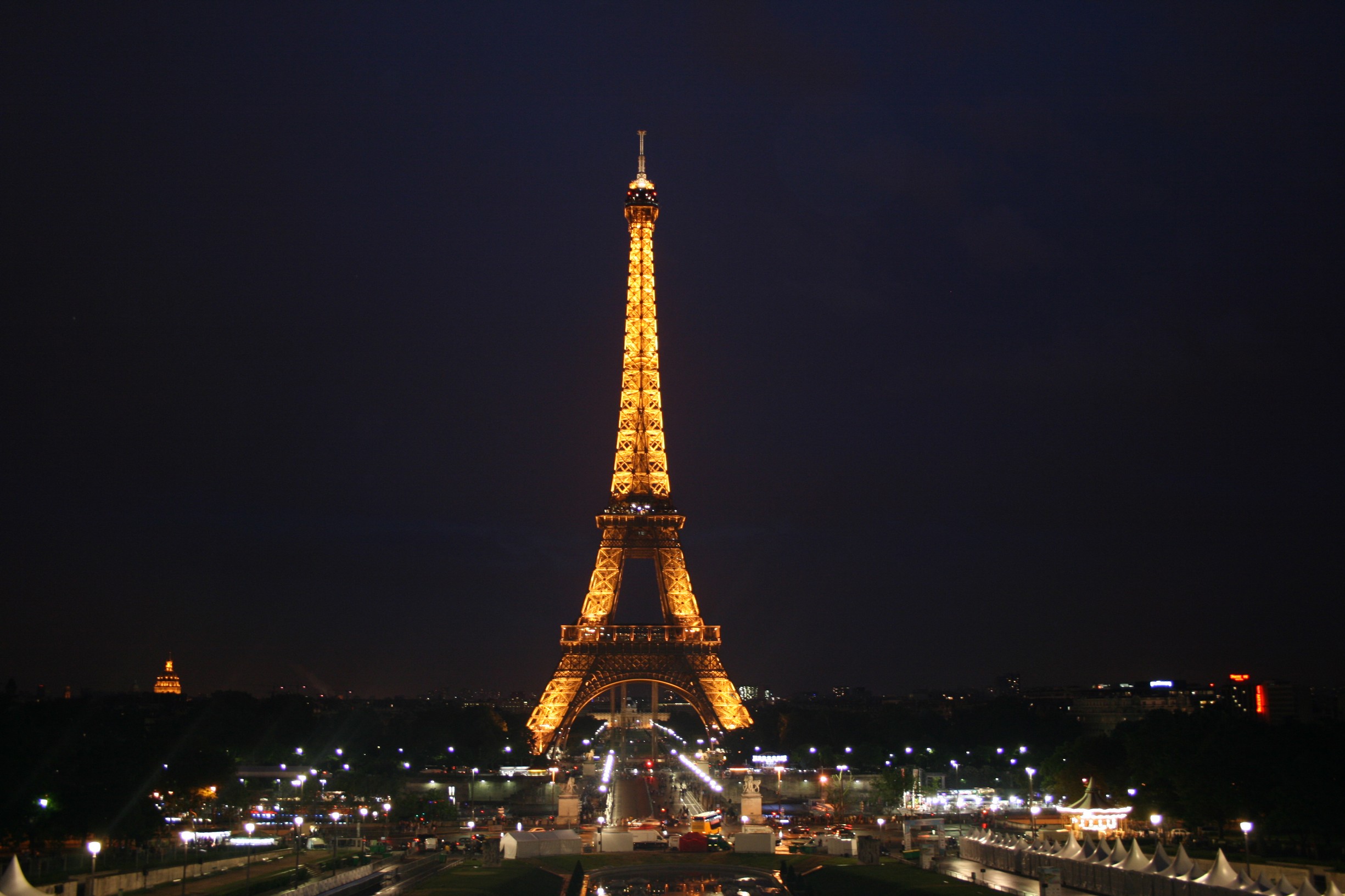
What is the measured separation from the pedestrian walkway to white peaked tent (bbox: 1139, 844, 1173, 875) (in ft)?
7.67

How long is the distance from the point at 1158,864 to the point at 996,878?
262 inches

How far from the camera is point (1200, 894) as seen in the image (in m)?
33.5

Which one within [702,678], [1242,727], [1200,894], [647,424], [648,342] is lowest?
[1200,894]

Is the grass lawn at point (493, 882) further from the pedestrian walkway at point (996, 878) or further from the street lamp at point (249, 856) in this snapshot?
the pedestrian walkway at point (996, 878)

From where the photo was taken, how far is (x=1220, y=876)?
110 feet

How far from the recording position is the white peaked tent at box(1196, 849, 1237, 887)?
108ft

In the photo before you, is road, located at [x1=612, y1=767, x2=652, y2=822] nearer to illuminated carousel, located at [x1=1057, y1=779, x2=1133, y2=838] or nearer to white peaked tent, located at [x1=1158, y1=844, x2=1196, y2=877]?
illuminated carousel, located at [x1=1057, y1=779, x2=1133, y2=838]

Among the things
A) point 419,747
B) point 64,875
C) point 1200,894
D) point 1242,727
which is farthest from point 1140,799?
point 419,747

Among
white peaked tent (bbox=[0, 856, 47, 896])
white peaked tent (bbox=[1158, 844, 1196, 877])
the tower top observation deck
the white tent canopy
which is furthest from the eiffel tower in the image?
white peaked tent (bbox=[0, 856, 47, 896])

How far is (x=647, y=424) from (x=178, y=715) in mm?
43851

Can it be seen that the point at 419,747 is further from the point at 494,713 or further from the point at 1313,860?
the point at 1313,860

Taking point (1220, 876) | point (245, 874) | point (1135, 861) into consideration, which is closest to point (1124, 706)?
point (1135, 861)

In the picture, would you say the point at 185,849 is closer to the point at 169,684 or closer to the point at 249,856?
the point at 249,856

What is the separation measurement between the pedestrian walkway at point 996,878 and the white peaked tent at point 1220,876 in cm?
465
